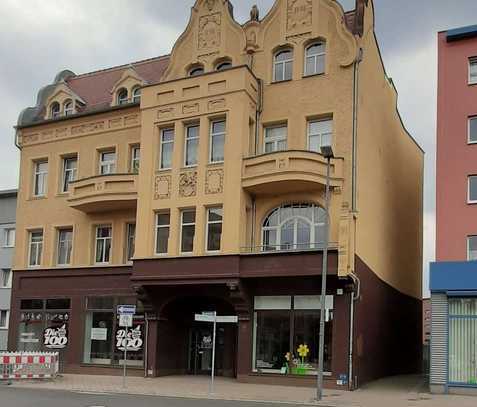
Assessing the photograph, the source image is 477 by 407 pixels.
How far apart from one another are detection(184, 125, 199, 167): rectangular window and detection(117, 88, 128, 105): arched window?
5.53 m

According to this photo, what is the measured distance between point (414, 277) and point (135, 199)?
51.4 ft

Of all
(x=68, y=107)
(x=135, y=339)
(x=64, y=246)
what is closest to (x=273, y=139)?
(x=135, y=339)

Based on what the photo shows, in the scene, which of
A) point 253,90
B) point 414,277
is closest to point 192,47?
point 253,90

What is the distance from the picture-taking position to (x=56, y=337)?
3278 centimetres

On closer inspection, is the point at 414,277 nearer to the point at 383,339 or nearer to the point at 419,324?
the point at 419,324

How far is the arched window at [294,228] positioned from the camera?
2719 cm

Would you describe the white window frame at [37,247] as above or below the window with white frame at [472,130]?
below

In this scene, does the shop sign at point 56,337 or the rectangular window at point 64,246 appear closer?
the shop sign at point 56,337

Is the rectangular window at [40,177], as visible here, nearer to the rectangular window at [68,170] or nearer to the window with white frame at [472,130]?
the rectangular window at [68,170]

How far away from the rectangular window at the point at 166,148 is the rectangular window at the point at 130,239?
361 cm

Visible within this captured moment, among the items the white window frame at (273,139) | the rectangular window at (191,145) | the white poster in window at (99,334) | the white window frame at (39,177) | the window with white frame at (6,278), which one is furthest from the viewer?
the window with white frame at (6,278)

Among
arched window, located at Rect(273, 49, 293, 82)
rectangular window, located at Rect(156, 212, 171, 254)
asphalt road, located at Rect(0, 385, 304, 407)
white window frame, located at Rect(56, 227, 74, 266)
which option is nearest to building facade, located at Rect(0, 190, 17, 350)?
white window frame, located at Rect(56, 227, 74, 266)

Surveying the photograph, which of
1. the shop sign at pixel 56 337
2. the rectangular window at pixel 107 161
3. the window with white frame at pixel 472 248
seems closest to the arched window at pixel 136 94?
the rectangular window at pixel 107 161

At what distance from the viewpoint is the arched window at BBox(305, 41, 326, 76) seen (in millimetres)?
28719
